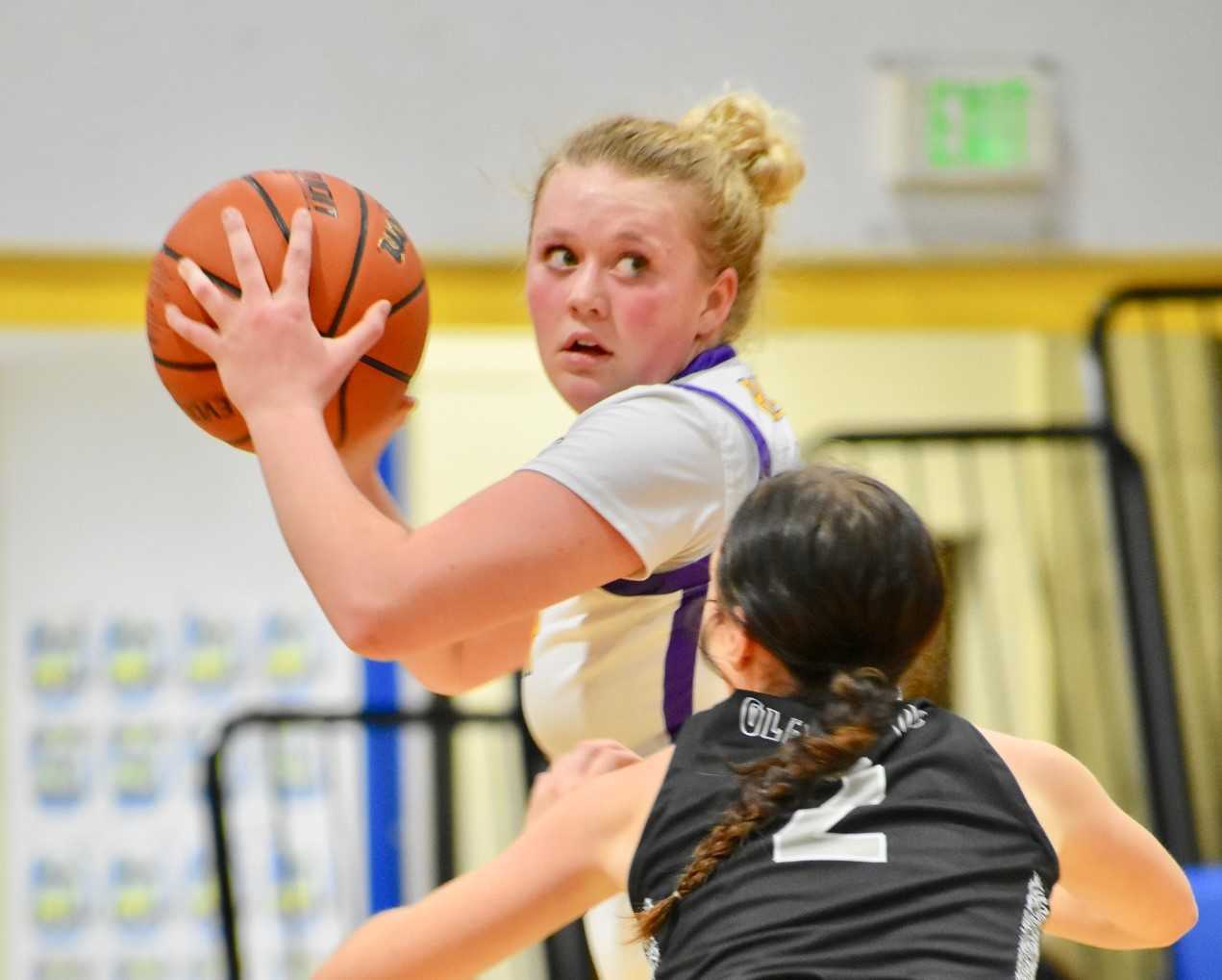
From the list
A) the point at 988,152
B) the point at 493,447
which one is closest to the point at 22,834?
the point at 493,447

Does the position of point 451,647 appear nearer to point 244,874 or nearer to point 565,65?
point 565,65

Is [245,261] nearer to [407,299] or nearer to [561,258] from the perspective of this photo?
[407,299]

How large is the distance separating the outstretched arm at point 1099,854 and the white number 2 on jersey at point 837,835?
114mm

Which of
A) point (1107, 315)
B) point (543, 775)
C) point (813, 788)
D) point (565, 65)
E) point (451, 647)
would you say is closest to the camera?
point (813, 788)

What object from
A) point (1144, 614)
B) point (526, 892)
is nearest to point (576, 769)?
point (526, 892)

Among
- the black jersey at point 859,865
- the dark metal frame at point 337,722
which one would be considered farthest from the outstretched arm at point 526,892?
the dark metal frame at point 337,722

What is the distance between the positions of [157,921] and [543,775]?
405 centimetres

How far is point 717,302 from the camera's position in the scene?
1.67 metres

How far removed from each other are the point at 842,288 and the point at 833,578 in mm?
2922

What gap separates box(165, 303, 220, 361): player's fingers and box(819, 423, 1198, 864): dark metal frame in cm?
192

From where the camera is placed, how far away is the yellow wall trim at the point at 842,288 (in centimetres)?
382

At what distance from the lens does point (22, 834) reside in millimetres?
5051

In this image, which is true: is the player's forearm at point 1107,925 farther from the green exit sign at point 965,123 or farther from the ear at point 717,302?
the green exit sign at point 965,123

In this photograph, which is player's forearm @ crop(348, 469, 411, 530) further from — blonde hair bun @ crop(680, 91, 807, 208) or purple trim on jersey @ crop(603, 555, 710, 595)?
blonde hair bun @ crop(680, 91, 807, 208)
